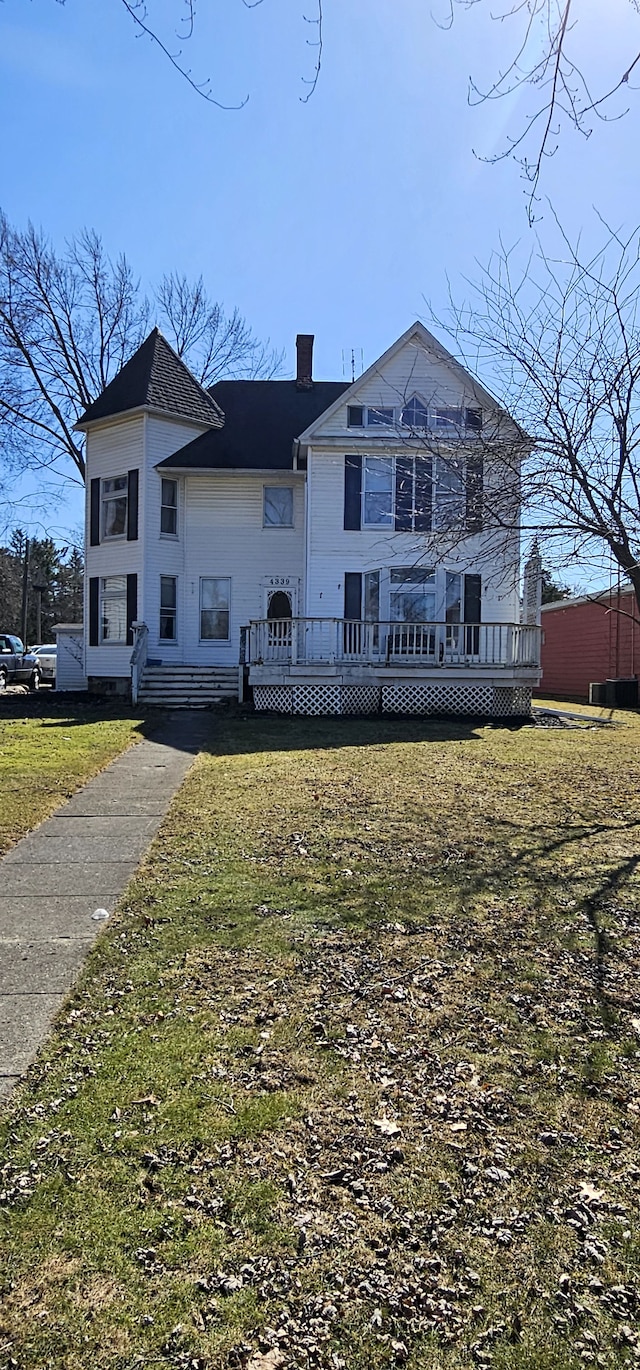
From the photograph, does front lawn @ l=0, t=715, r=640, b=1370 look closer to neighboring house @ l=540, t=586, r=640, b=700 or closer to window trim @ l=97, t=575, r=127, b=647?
window trim @ l=97, t=575, r=127, b=647

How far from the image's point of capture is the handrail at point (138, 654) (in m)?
18.6

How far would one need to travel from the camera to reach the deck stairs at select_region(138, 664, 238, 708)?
1820cm

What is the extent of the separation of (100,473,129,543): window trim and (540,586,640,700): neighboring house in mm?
12391

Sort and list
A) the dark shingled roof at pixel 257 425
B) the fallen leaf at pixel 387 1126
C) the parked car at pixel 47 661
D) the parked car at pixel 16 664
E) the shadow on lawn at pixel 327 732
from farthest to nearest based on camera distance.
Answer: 1. the parked car at pixel 47 661
2. the parked car at pixel 16 664
3. the dark shingled roof at pixel 257 425
4. the shadow on lawn at pixel 327 732
5. the fallen leaf at pixel 387 1126

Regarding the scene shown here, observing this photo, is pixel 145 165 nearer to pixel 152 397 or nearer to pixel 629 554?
pixel 629 554

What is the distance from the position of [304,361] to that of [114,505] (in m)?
7.55

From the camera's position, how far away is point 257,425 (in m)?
23.2

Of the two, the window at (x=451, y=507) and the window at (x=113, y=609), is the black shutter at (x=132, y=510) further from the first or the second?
the window at (x=451, y=507)

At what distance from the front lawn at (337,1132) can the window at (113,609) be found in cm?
1681

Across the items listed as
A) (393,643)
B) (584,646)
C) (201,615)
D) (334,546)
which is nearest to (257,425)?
(201,615)

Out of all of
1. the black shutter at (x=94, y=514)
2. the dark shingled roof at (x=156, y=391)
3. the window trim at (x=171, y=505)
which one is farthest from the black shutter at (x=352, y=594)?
the black shutter at (x=94, y=514)

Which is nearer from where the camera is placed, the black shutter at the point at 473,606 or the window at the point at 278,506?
the black shutter at the point at 473,606

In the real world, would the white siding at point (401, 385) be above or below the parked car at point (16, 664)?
above

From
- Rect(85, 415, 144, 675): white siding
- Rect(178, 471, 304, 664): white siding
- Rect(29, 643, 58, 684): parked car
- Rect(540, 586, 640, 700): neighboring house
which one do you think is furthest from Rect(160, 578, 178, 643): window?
Rect(29, 643, 58, 684): parked car
